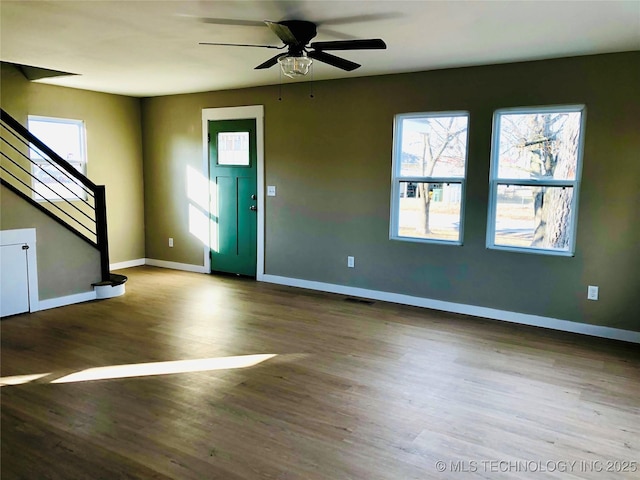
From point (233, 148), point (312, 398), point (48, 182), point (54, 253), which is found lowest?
point (312, 398)

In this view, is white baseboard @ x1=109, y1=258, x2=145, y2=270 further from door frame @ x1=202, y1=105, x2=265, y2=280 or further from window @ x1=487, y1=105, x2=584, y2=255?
window @ x1=487, y1=105, x2=584, y2=255

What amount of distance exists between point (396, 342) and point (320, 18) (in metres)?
2.56

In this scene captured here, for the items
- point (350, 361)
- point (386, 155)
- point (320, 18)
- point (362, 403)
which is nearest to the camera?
point (362, 403)

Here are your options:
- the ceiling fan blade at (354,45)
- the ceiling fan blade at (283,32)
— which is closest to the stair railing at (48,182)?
the ceiling fan blade at (283,32)

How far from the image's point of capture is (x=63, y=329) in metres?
4.12

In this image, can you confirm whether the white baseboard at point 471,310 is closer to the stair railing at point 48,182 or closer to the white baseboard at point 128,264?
the stair railing at point 48,182

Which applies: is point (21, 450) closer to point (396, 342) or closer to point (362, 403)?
point (362, 403)

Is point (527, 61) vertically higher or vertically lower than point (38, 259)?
higher

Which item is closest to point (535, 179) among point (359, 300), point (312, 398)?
point (359, 300)

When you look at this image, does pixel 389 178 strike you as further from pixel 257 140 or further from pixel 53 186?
pixel 53 186

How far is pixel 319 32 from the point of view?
347 centimetres

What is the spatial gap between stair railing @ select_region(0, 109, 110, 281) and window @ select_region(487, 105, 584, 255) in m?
4.09

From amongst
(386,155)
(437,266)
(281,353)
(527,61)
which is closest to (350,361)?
(281,353)

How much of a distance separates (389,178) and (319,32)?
77.1 inches
